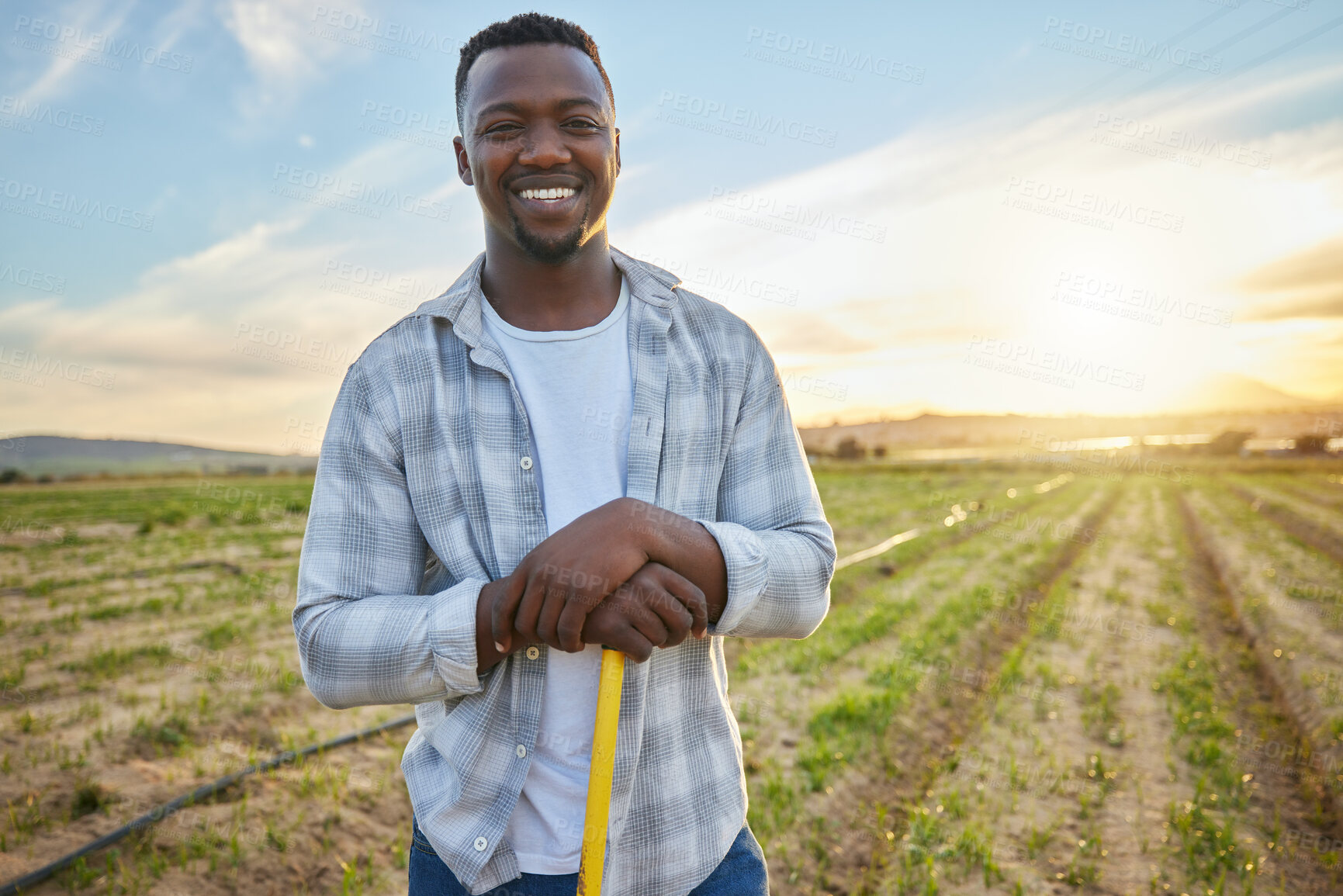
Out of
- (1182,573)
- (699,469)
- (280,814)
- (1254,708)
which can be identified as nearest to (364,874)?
(280,814)

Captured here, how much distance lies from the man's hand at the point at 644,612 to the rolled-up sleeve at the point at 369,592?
221 mm

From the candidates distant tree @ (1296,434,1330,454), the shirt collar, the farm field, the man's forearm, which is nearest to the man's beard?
the shirt collar

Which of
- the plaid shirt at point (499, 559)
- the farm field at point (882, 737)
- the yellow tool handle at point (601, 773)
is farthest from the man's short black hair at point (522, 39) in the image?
the farm field at point (882, 737)

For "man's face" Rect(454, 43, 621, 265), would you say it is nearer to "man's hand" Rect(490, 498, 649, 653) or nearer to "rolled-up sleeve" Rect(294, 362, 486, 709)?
"rolled-up sleeve" Rect(294, 362, 486, 709)

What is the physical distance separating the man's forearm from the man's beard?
1.83ft

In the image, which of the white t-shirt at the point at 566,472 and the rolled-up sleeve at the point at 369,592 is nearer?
the rolled-up sleeve at the point at 369,592

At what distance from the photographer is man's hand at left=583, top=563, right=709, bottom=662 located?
4.27 feet

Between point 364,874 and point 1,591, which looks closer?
point 364,874

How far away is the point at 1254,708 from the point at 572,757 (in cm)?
797

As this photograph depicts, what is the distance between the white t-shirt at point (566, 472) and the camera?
4.77ft

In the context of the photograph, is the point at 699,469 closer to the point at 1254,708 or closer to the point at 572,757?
the point at 572,757

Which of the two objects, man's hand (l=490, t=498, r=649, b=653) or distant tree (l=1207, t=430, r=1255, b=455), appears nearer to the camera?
man's hand (l=490, t=498, r=649, b=653)

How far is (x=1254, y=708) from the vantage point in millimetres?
7090

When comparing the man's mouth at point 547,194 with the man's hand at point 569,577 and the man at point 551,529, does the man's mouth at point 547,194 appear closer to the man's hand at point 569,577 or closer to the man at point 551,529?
the man at point 551,529
